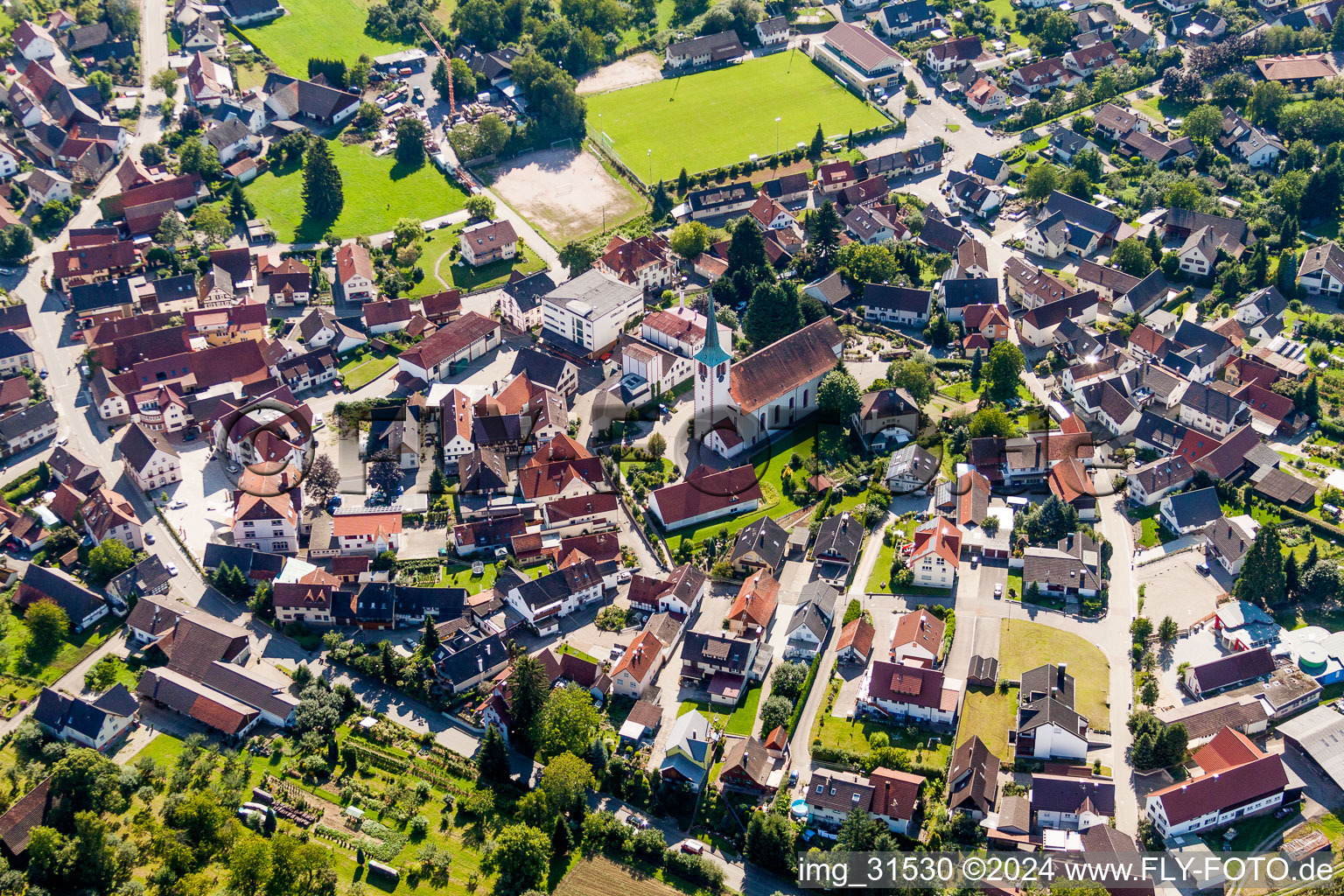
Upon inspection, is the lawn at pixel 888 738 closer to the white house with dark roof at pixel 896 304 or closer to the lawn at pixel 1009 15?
the white house with dark roof at pixel 896 304

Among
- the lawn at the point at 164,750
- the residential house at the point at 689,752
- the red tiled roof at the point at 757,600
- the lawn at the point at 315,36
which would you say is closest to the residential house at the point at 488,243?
the lawn at the point at 315,36

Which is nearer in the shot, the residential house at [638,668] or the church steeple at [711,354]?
the residential house at [638,668]

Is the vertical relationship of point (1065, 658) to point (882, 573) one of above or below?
above

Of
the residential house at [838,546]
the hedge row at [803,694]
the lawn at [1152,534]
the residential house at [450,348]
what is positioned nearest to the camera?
the hedge row at [803,694]

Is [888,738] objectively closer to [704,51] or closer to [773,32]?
[704,51]

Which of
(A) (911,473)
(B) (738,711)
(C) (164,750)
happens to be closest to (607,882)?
(B) (738,711)

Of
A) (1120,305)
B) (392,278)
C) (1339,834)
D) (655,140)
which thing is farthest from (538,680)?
(655,140)

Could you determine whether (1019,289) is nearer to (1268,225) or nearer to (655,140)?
(1268,225)
